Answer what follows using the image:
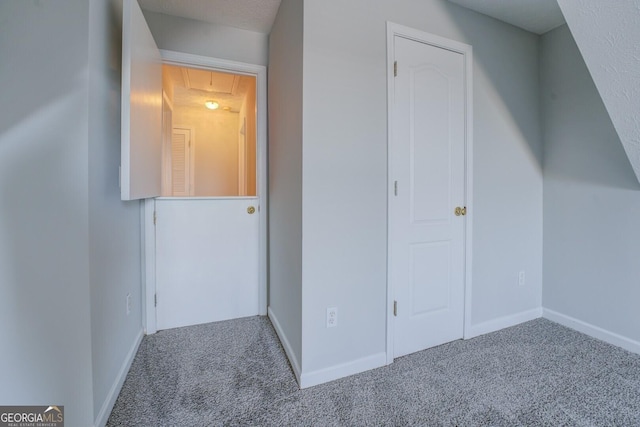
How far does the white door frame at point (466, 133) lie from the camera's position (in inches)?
66.8

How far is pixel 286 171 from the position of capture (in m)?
1.83

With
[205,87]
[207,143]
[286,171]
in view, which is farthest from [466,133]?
[207,143]

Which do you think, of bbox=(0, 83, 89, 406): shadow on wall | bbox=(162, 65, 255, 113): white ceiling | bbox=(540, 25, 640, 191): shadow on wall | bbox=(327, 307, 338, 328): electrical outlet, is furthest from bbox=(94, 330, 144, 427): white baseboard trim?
bbox=(540, 25, 640, 191): shadow on wall

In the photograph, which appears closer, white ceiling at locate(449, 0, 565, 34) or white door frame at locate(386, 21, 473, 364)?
white door frame at locate(386, 21, 473, 364)

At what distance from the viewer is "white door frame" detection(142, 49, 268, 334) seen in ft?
6.82

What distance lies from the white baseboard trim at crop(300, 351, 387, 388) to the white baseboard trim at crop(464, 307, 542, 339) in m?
0.81

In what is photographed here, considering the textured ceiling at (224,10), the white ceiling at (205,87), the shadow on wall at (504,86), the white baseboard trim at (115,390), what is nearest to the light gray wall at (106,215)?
the white baseboard trim at (115,390)

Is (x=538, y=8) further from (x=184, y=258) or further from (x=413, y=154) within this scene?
(x=184, y=258)

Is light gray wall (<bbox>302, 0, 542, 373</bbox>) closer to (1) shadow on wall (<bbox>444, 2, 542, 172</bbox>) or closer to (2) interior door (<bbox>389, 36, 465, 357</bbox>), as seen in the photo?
(1) shadow on wall (<bbox>444, 2, 542, 172</bbox>)

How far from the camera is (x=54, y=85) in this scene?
43.1 inches

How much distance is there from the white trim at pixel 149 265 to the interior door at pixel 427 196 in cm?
180

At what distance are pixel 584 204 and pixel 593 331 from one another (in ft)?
3.21

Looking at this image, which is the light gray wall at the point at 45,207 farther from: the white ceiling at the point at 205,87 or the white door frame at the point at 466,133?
the white ceiling at the point at 205,87

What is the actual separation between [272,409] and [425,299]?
118 centimetres
